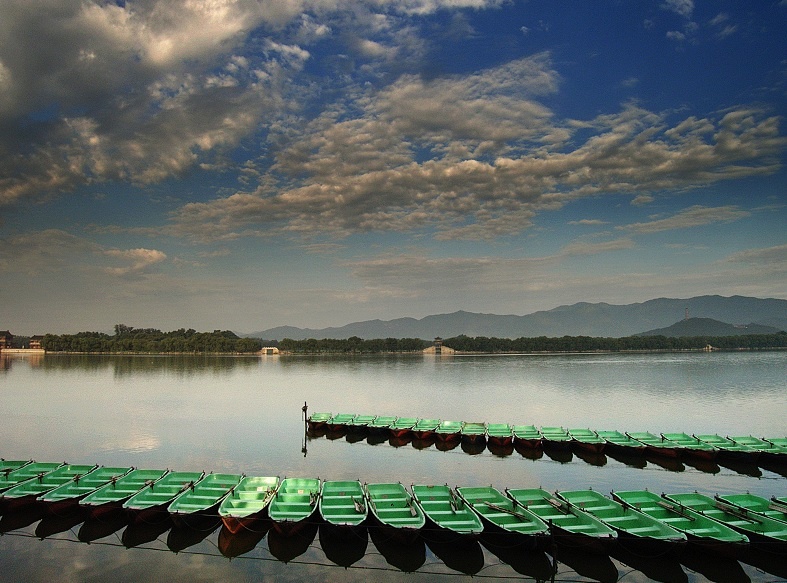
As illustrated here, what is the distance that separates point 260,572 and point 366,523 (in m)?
4.04

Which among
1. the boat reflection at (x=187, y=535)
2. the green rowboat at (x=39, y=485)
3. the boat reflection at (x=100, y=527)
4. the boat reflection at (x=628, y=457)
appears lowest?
the boat reflection at (x=628, y=457)

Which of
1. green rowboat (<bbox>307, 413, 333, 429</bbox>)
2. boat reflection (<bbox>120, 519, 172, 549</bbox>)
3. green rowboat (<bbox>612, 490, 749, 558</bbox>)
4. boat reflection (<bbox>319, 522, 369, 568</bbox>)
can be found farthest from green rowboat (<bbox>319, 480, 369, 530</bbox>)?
green rowboat (<bbox>307, 413, 333, 429</bbox>)

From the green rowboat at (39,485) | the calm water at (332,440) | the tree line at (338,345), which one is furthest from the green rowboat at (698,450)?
the tree line at (338,345)

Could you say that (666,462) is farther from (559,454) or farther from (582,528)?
(582,528)

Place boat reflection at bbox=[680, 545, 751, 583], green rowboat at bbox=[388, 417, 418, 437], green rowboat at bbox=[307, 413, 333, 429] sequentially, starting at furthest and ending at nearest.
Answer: green rowboat at bbox=[307, 413, 333, 429]
green rowboat at bbox=[388, 417, 418, 437]
boat reflection at bbox=[680, 545, 751, 583]

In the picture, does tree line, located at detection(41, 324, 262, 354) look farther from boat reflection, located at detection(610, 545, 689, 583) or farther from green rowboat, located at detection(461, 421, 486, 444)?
boat reflection, located at detection(610, 545, 689, 583)

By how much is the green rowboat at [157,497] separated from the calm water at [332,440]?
1034 mm

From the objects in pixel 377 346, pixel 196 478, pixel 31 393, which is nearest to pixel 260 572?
pixel 196 478

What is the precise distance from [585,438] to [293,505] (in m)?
21.9

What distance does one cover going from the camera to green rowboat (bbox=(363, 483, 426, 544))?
1722 cm

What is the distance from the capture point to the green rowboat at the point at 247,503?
18.3 m

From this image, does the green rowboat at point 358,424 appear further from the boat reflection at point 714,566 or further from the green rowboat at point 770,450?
the green rowboat at point 770,450

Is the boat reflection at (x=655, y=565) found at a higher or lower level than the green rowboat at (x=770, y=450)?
lower

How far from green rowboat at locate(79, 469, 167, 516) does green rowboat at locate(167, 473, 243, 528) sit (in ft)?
7.21
